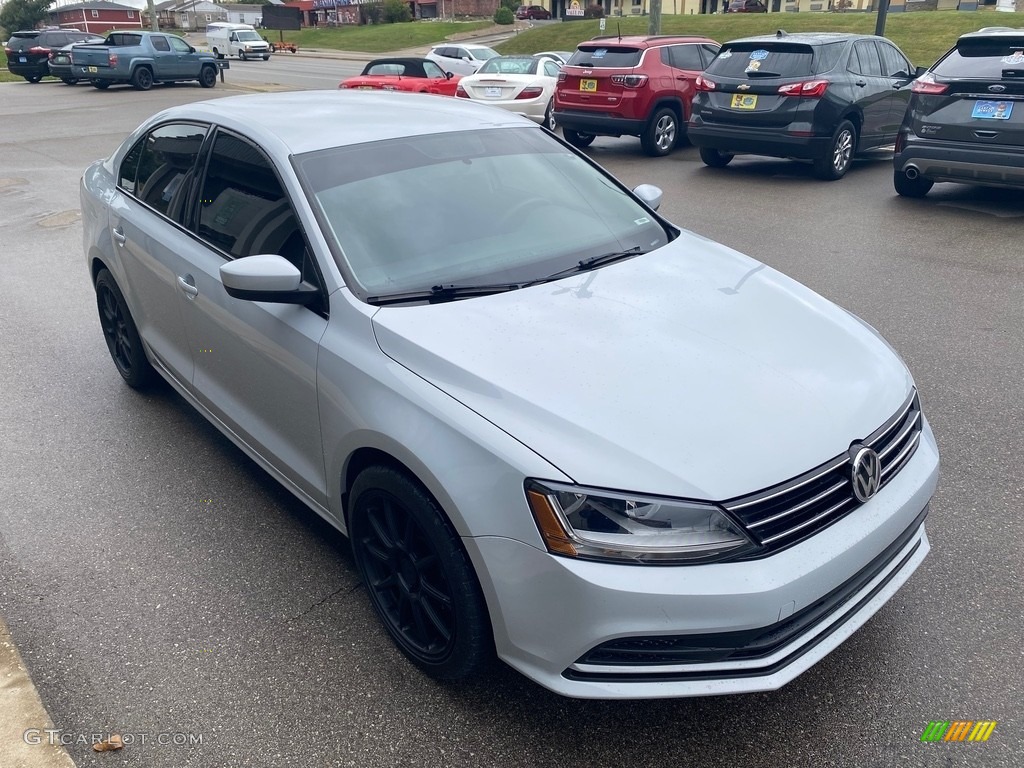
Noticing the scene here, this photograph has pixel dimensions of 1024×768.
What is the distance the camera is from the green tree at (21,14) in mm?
72625

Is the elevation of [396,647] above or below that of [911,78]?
below

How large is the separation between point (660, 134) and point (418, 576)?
11464mm

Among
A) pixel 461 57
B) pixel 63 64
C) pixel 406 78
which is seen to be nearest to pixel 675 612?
pixel 406 78

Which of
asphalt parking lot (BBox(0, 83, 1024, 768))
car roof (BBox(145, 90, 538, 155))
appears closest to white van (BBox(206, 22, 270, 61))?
asphalt parking lot (BBox(0, 83, 1024, 768))

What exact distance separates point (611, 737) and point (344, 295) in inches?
65.9

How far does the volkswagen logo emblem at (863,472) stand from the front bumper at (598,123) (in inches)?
431

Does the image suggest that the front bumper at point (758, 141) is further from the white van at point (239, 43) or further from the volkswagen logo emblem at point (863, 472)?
the white van at point (239, 43)

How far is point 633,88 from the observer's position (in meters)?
12.7

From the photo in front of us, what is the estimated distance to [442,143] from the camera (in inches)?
149

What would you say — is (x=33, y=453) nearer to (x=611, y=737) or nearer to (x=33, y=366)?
(x=33, y=366)

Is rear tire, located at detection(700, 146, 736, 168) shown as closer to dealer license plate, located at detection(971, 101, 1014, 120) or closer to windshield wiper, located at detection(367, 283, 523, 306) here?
dealer license plate, located at detection(971, 101, 1014, 120)

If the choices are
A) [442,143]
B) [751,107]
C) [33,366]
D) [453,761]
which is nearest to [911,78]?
[751,107]

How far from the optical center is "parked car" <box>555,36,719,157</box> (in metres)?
12.7

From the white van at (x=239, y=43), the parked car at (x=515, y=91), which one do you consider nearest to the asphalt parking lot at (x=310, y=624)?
the parked car at (x=515, y=91)
